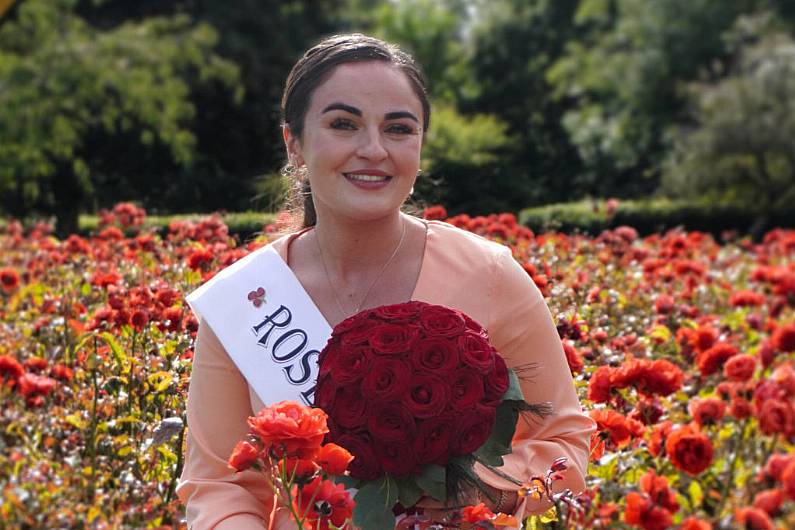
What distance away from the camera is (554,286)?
369 centimetres

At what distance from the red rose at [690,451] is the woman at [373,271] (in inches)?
12.1

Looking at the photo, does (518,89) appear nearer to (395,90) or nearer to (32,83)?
(32,83)

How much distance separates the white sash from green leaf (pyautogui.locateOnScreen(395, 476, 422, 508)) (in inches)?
21.6

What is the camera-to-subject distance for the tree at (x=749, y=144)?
17.7 m

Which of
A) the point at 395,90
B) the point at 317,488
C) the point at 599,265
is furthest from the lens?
the point at 599,265

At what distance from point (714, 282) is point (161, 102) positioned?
10932 mm

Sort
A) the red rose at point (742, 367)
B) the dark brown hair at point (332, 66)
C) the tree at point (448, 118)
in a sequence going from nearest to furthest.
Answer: the red rose at point (742, 367) < the dark brown hair at point (332, 66) < the tree at point (448, 118)

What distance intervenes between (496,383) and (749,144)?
17256 mm

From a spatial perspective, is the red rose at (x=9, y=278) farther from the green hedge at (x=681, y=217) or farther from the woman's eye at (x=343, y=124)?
the green hedge at (x=681, y=217)

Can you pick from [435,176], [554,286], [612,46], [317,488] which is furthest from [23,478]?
[612,46]

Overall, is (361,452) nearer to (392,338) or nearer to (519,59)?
(392,338)

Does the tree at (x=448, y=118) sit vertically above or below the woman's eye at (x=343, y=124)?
above

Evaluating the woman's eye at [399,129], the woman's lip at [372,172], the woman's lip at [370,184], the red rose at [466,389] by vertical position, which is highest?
the woman's eye at [399,129]

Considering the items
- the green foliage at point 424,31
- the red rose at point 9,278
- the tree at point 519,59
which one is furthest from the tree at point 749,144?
the red rose at point 9,278
